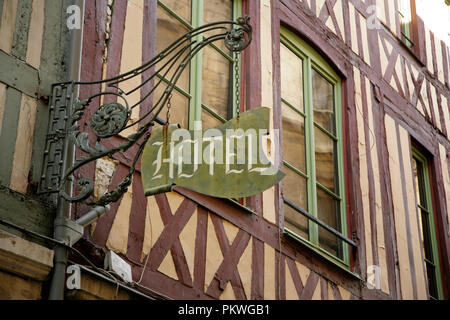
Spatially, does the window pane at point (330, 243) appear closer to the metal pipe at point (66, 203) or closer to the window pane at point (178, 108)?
the window pane at point (178, 108)

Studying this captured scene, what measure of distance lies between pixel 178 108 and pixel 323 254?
1.74 meters

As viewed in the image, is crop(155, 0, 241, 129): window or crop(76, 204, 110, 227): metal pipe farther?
crop(155, 0, 241, 129): window

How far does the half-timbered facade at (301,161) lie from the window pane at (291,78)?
15 mm

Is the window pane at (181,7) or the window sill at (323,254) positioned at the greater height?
the window pane at (181,7)

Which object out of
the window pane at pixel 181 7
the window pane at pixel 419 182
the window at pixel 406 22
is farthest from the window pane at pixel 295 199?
the window at pixel 406 22

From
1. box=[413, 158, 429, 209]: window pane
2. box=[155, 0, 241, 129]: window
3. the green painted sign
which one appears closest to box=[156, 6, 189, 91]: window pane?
box=[155, 0, 241, 129]: window

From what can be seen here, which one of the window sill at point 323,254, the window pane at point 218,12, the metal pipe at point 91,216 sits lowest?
the metal pipe at point 91,216

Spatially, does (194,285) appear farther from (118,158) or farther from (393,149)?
(393,149)

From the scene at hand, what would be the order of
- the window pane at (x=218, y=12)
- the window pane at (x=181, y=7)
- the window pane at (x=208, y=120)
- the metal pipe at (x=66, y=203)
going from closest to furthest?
1. the metal pipe at (x=66, y=203)
2. the window pane at (x=208, y=120)
3. the window pane at (x=181, y=7)
4. the window pane at (x=218, y=12)

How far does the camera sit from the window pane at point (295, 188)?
23.5 feet

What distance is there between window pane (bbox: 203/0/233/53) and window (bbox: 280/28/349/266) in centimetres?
64

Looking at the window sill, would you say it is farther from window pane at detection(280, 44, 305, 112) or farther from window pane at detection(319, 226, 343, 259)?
window pane at detection(280, 44, 305, 112)

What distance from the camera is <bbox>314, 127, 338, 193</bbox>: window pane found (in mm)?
7738
